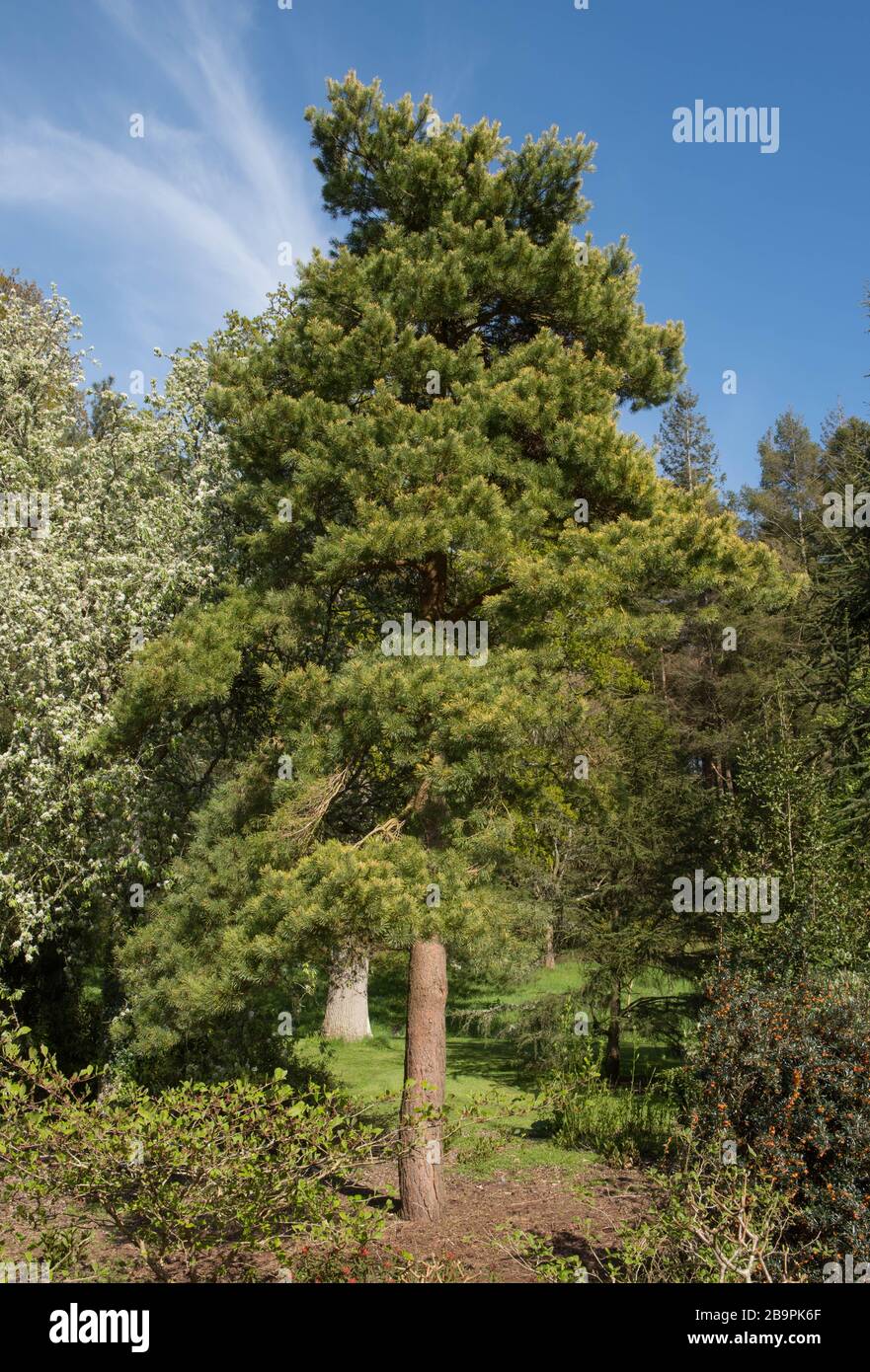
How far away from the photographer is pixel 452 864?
7.89 meters

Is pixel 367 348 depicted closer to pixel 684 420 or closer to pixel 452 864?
pixel 452 864

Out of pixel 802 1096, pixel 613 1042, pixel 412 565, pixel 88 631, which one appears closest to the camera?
pixel 802 1096

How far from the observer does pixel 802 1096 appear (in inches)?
251

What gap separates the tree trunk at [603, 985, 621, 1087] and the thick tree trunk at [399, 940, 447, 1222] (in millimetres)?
5185

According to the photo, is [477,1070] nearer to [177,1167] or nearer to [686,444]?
[177,1167]

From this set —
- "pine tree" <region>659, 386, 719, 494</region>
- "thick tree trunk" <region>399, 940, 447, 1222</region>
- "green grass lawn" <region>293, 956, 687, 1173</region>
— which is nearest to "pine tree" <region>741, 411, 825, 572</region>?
"pine tree" <region>659, 386, 719, 494</region>

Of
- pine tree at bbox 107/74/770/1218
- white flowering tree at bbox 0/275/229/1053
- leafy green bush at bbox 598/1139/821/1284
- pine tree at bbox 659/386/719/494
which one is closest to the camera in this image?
leafy green bush at bbox 598/1139/821/1284

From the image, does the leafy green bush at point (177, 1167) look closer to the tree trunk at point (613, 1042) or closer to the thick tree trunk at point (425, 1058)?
the thick tree trunk at point (425, 1058)

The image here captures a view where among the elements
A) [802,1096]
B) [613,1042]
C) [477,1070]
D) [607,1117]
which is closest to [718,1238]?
[802,1096]

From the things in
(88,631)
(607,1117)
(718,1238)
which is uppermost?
(88,631)

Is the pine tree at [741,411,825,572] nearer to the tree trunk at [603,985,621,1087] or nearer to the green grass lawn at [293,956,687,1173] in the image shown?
the green grass lawn at [293,956,687,1173]

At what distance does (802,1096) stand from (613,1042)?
26.0ft

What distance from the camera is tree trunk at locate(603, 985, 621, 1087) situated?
44.8 ft

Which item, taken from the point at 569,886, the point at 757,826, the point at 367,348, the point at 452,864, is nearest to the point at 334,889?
the point at 452,864
